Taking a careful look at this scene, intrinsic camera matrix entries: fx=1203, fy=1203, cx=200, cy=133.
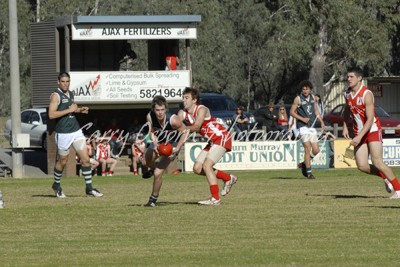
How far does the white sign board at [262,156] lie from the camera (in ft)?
113

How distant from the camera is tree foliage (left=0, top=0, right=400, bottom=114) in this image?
209 ft

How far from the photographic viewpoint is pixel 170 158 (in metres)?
18.2

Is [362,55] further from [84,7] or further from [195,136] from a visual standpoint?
[195,136]

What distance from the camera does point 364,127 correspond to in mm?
18391

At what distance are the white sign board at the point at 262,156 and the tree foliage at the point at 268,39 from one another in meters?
28.8

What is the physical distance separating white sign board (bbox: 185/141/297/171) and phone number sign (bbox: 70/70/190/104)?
12.6 ft

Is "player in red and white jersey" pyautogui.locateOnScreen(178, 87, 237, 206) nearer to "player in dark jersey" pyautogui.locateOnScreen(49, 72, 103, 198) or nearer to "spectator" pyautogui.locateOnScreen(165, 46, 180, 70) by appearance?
"player in dark jersey" pyautogui.locateOnScreen(49, 72, 103, 198)

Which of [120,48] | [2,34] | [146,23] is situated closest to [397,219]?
[146,23]

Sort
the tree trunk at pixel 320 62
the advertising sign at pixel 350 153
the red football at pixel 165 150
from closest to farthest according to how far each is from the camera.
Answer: the red football at pixel 165 150 < the advertising sign at pixel 350 153 < the tree trunk at pixel 320 62

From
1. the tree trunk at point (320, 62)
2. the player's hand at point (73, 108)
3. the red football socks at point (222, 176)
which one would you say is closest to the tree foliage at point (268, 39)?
the tree trunk at point (320, 62)

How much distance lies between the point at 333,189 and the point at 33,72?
17506 millimetres

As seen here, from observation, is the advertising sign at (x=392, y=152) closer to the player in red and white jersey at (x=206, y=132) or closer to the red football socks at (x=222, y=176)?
the red football socks at (x=222, y=176)

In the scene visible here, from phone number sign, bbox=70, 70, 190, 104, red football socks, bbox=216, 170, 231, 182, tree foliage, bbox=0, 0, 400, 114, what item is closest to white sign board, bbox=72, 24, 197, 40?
phone number sign, bbox=70, 70, 190, 104

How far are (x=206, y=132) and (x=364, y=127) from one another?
2.42 metres
